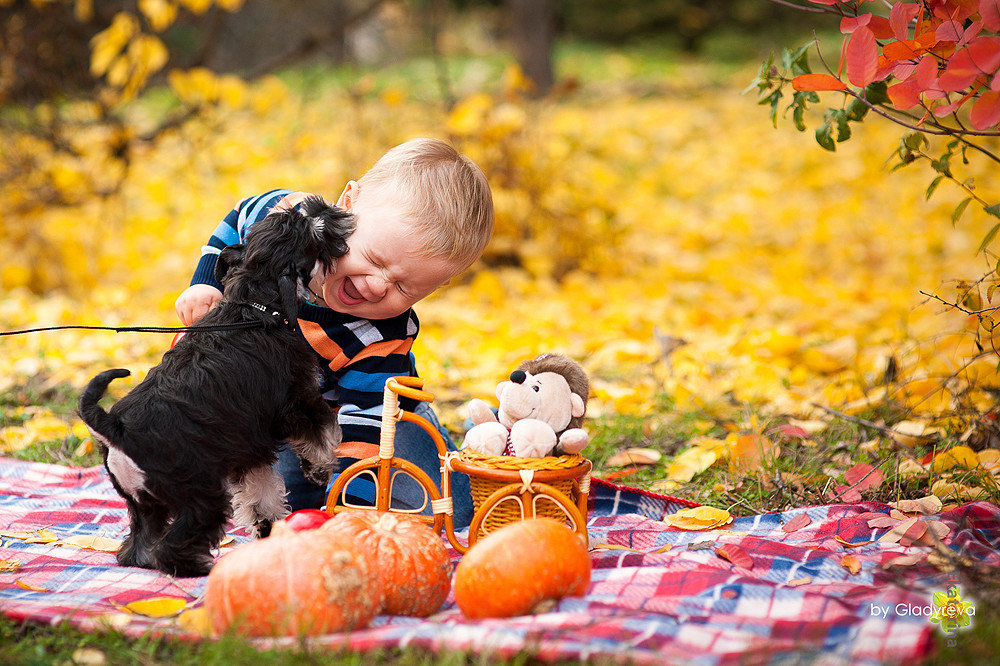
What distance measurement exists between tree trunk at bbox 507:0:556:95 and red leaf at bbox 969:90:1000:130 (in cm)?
1059

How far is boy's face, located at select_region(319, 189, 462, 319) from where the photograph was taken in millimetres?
2705

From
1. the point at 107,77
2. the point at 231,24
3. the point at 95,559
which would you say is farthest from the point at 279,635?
the point at 231,24

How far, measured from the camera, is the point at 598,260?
7086mm

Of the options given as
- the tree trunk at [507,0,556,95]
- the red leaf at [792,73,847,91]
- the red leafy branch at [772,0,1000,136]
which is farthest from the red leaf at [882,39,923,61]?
the tree trunk at [507,0,556,95]

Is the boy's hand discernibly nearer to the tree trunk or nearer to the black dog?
the black dog

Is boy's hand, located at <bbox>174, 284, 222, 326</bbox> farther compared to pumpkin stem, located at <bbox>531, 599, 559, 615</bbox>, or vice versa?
boy's hand, located at <bbox>174, 284, 222, 326</bbox>

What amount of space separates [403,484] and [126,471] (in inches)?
44.7

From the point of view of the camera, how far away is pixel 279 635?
181cm

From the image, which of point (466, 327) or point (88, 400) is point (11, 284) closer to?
point (466, 327)

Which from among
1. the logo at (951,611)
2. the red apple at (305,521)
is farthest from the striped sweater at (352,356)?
the logo at (951,611)

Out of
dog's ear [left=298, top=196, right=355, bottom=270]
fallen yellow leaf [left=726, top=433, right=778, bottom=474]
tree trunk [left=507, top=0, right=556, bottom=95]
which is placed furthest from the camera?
tree trunk [left=507, top=0, right=556, bottom=95]

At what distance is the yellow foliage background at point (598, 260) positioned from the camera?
14.8 ft

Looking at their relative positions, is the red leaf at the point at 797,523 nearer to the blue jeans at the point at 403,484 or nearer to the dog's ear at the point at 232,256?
the blue jeans at the point at 403,484

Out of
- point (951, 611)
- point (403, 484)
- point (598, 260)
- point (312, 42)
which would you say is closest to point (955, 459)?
point (951, 611)
